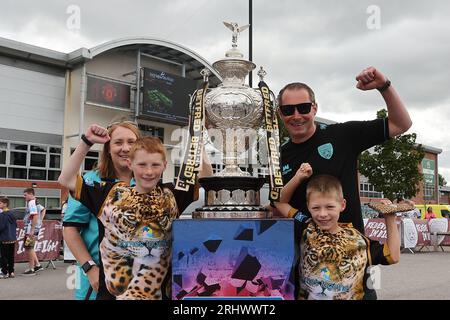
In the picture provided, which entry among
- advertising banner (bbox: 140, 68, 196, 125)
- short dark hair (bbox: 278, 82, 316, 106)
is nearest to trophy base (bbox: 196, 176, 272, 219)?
short dark hair (bbox: 278, 82, 316, 106)

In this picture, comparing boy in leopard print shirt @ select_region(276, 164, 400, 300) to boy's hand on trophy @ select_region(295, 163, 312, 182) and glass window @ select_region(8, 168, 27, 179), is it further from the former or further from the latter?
glass window @ select_region(8, 168, 27, 179)

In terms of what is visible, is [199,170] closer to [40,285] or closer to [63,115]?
[40,285]

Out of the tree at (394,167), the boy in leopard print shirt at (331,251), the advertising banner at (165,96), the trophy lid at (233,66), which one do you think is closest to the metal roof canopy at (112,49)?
the advertising banner at (165,96)

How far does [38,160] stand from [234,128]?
858 inches

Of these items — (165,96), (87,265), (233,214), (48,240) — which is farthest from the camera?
(165,96)

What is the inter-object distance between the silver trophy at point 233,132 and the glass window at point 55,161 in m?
21.9

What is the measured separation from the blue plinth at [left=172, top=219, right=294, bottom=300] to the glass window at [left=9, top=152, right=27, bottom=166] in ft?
70.8

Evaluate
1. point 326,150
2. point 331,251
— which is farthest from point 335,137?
point 331,251

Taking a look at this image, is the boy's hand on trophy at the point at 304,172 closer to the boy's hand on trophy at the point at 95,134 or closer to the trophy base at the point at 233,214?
the trophy base at the point at 233,214

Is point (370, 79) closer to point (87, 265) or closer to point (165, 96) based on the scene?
point (87, 265)

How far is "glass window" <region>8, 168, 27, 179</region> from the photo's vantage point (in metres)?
21.4

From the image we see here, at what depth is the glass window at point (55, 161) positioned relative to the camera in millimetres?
22875

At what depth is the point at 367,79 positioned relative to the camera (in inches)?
86.4

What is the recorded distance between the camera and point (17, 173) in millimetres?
21656
